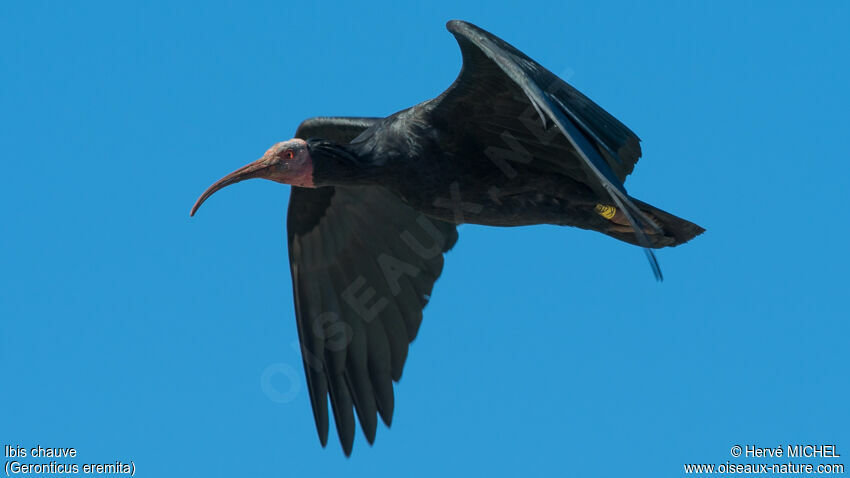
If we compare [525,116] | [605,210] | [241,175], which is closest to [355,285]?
[241,175]

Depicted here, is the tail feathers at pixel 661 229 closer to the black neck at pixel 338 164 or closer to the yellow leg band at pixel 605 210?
the yellow leg band at pixel 605 210

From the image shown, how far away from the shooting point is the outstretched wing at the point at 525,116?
7445 millimetres

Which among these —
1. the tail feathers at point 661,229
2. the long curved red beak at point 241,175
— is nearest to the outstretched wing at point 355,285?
the long curved red beak at point 241,175

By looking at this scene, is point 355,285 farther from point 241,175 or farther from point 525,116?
point 525,116

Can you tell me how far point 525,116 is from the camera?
8.57m

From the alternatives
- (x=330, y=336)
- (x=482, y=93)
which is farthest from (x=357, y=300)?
(x=482, y=93)

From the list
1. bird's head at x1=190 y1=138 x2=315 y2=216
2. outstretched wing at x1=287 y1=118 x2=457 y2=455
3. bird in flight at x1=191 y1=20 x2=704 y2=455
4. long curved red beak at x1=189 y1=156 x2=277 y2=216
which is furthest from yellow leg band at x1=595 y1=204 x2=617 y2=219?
long curved red beak at x1=189 y1=156 x2=277 y2=216

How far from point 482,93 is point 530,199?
87cm

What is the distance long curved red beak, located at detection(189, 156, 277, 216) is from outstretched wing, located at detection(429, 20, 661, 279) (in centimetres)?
122

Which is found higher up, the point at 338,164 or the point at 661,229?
the point at 338,164

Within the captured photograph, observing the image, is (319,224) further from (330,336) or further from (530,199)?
(530,199)

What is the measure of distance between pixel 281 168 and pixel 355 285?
6.11ft

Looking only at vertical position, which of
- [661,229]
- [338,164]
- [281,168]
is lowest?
[661,229]

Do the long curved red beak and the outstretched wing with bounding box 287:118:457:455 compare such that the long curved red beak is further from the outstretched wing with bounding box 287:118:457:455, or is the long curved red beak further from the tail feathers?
the tail feathers
